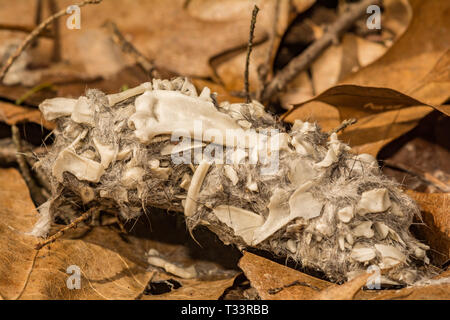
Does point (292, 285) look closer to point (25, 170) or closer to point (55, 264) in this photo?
point (55, 264)

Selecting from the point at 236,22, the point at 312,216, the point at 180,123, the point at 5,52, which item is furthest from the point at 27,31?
the point at 312,216

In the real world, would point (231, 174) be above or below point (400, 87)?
below

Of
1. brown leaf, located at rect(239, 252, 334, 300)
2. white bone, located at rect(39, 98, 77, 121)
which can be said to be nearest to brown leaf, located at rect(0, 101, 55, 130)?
white bone, located at rect(39, 98, 77, 121)

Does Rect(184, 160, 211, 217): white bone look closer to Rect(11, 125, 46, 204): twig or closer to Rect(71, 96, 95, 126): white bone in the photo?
Rect(71, 96, 95, 126): white bone

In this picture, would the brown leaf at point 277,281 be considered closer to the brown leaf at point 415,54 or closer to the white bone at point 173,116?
the white bone at point 173,116

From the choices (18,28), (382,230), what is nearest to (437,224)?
(382,230)

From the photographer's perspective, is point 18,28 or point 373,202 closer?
point 373,202

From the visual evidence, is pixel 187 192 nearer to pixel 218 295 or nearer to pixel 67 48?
pixel 218 295

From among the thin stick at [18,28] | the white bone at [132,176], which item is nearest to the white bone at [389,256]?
the white bone at [132,176]
